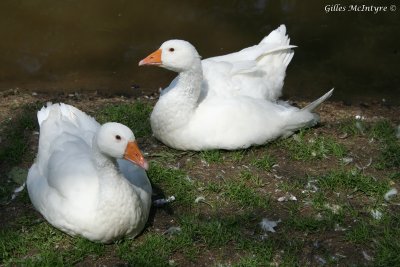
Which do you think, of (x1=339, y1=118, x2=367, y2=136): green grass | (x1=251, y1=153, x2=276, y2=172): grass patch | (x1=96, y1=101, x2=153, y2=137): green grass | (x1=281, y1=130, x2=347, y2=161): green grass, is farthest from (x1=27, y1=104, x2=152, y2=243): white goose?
(x1=339, y1=118, x2=367, y2=136): green grass

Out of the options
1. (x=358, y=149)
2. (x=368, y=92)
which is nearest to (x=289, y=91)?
(x=368, y=92)

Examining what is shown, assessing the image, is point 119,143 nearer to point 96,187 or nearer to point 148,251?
point 96,187

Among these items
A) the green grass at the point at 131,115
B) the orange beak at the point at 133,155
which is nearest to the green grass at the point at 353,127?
the green grass at the point at 131,115

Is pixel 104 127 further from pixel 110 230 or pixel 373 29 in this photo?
pixel 373 29

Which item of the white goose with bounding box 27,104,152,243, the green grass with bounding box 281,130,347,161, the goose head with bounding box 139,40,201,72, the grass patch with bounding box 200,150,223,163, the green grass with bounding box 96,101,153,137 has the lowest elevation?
the green grass with bounding box 281,130,347,161

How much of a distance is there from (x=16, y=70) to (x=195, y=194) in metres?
3.90

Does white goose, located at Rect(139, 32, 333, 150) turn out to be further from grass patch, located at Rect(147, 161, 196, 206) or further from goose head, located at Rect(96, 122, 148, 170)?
goose head, located at Rect(96, 122, 148, 170)

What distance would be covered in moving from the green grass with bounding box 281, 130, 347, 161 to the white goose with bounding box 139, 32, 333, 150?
268 millimetres

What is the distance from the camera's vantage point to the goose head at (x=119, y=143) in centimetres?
409

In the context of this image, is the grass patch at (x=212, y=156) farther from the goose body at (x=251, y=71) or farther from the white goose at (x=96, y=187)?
the white goose at (x=96, y=187)

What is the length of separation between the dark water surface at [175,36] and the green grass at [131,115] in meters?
0.83

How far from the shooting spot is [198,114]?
5566mm

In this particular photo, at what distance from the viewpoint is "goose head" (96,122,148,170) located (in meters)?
4.09

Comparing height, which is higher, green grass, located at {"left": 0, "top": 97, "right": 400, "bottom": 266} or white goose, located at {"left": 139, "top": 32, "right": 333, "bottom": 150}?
white goose, located at {"left": 139, "top": 32, "right": 333, "bottom": 150}
